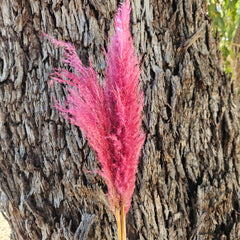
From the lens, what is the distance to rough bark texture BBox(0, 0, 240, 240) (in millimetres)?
949

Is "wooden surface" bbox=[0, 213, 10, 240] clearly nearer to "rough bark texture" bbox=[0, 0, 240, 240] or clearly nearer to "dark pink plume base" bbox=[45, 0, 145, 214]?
"rough bark texture" bbox=[0, 0, 240, 240]

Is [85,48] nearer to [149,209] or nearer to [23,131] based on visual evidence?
[23,131]

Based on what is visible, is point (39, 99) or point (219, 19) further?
point (219, 19)

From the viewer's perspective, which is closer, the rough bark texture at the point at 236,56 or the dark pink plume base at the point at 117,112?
the dark pink plume base at the point at 117,112

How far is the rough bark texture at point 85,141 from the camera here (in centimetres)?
95

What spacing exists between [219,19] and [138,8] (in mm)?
370

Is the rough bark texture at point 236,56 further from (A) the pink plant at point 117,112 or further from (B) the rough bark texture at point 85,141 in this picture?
(A) the pink plant at point 117,112

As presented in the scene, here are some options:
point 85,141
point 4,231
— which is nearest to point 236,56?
point 85,141

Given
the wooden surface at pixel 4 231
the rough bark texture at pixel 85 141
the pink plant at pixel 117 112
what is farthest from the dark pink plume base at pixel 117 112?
the wooden surface at pixel 4 231

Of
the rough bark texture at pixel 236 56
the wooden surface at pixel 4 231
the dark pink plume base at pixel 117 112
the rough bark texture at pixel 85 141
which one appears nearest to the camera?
the dark pink plume base at pixel 117 112

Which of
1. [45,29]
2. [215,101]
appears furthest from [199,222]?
[45,29]

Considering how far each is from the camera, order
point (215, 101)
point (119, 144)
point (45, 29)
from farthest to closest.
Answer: point (215, 101)
point (45, 29)
point (119, 144)

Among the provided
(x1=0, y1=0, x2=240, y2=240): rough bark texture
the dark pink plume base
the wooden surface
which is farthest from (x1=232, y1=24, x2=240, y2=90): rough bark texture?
the wooden surface

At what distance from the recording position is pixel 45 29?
0.95 metres
